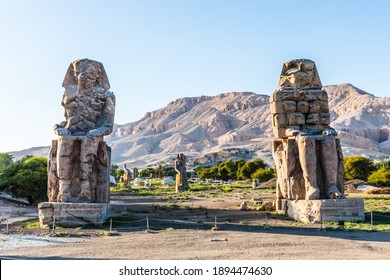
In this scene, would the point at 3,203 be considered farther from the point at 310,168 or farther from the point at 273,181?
the point at 273,181

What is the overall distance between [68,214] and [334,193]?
6802 mm

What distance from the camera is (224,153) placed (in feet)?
339

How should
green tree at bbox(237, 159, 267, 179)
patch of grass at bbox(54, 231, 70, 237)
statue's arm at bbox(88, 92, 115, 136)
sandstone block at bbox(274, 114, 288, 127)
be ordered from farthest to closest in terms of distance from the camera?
green tree at bbox(237, 159, 267, 179) → sandstone block at bbox(274, 114, 288, 127) → statue's arm at bbox(88, 92, 115, 136) → patch of grass at bbox(54, 231, 70, 237)

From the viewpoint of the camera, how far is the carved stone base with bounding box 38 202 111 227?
1023 centimetres

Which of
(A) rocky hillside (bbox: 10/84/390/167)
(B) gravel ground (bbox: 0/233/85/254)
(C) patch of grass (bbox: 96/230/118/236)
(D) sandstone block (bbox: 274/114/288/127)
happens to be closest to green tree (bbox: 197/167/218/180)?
(D) sandstone block (bbox: 274/114/288/127)

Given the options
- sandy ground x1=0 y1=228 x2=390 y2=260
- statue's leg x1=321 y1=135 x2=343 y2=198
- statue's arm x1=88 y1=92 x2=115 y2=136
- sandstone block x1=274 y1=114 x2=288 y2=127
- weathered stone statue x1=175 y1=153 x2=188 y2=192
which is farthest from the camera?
weathered stone statue x1=175 y1=153 x2=188 y2=192

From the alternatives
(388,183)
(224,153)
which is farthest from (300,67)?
(224,153)

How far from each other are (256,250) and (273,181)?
2928 cm

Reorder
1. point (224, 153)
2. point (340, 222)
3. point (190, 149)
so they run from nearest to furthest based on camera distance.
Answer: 1. point (340, 222)
2. point (224, 153)
3. point (190, 149)

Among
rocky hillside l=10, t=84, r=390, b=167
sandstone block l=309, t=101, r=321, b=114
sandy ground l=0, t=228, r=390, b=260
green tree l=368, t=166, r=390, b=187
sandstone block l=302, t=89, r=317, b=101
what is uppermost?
rocky hillside l=10, t=84, r=390, b=167

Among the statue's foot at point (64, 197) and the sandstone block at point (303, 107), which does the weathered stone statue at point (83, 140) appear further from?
the sandstone block at point (303, 107)

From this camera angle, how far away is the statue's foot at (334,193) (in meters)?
10.7

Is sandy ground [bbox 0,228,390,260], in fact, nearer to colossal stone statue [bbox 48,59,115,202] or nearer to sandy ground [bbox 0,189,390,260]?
sandy ground [bbox 0,189,390,260]

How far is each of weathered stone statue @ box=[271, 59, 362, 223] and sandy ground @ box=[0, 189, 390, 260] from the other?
1.28 metres
